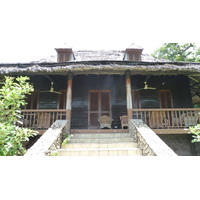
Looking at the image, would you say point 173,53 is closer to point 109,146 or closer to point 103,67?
point 103,67

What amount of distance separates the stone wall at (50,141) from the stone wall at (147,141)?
9.08ft

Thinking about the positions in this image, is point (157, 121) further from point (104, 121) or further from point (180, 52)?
point (180, 52)

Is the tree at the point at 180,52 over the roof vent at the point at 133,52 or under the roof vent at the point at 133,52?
over

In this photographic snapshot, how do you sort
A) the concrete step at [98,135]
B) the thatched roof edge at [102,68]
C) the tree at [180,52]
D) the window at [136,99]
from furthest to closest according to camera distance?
the tree at [180,52] < the window at [136,99] < the thatched roof edge at [102,68] < the concrete step at [98,135]

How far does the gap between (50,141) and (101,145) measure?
5.78ft

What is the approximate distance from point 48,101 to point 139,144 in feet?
20.9

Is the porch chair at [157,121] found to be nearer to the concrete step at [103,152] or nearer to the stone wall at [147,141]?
the stone wall at [147,141]

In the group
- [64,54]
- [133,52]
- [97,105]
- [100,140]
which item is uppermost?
[133,52]

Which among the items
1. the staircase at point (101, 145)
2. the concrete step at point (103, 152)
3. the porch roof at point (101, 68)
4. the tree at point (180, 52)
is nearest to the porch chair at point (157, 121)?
the staircase at point (101, 145)

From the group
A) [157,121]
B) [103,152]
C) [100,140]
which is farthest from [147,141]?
[157,121]

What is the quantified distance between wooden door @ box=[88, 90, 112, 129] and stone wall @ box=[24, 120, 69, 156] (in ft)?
9.62

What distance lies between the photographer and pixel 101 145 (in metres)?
5.45

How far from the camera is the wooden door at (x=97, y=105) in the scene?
30.6 ft

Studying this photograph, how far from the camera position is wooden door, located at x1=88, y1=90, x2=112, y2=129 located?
9320 mm
